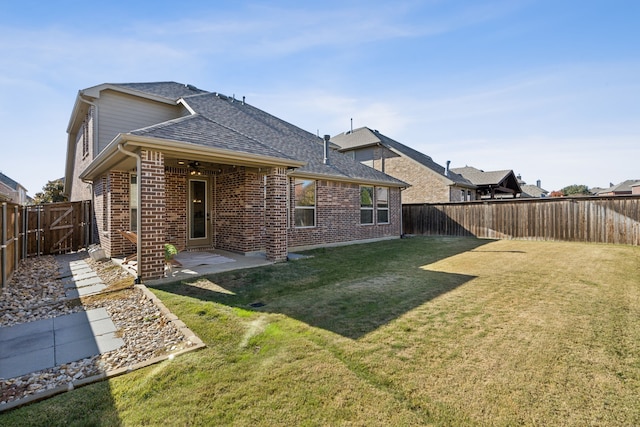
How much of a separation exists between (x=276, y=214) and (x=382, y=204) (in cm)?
744

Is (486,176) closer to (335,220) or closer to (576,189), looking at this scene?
(335,220)

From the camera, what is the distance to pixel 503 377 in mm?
2691

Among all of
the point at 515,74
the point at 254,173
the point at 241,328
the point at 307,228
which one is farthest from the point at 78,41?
the point at 515,74

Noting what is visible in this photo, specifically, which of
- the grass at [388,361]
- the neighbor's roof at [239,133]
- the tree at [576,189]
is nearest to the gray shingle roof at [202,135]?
the neighbor's roof at [239,133]

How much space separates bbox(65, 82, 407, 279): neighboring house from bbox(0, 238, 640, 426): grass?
2440mm

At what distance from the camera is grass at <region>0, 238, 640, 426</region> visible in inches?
89.1

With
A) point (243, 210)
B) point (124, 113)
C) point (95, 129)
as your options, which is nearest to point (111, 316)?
point (243, 210)

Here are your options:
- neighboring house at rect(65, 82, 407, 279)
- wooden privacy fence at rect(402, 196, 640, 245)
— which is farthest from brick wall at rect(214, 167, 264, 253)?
wooden privacy fence at rect(402, 196, 640, 245)

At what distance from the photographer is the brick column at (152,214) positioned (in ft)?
19.1

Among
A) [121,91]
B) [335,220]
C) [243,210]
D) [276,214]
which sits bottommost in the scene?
[335,220]

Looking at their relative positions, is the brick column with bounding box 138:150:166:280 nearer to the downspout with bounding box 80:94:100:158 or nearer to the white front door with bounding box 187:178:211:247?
the white front door with bounding box 187:178:211:247

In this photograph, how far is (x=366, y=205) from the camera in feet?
43.8

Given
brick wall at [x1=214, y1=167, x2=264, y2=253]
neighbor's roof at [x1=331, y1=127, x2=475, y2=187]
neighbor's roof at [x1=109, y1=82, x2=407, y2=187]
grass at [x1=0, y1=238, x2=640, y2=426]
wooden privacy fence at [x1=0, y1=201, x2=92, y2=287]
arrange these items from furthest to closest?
neighbor's roof at [x1=331, y1=127, x2=475, y2=187]
wooden privacy fence at [x1=0, y1=201, x2=92, y2=287]
brick wall at [x1=214, y1=167, x2=264, y2=253]
neighbor's roof at [x1=109, y1=82, x2=407, y2=187]
grass at [x1=0, y1=238, x2=640, y2=426]

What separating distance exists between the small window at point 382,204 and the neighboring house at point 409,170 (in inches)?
263
